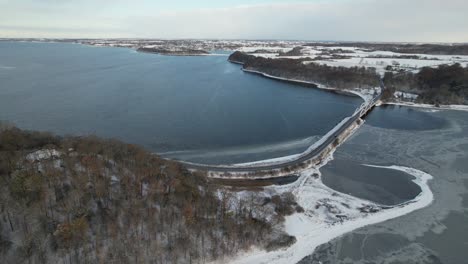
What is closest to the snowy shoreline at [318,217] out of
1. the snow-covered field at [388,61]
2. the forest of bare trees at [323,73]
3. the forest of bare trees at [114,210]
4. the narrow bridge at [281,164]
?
the forest of bare trees at [114,210]

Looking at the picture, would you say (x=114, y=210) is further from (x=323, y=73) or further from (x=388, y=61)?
(x=388, y=61)

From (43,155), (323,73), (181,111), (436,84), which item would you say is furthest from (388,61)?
(43,155)

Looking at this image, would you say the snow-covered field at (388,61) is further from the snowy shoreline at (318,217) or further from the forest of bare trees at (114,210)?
the forest of bare trees at (114,210)

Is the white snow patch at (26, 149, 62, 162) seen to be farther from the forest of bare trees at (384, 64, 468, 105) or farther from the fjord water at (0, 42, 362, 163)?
the forest of bare trees at (384, 64, 468, 105)

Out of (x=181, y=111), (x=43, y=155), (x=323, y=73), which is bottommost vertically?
(x=181, y=111)

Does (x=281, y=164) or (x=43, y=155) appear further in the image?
(x=281, y=164)

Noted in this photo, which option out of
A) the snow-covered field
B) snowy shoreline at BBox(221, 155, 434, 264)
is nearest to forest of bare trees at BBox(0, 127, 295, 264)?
snowy shoreline at BBox(221, 155, 434, 264)
